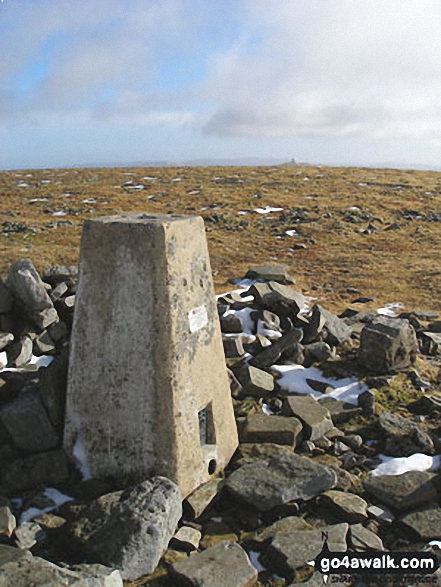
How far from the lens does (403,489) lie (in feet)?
18.3

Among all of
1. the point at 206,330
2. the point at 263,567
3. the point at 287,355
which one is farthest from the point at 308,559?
the point at 287,355

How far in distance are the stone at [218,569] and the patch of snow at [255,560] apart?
7.0 inches

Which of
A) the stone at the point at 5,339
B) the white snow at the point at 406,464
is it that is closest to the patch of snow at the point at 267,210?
the stone at the point at 5,339

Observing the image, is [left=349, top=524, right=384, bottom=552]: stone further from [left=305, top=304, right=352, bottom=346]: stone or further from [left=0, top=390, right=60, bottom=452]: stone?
[left=305, top=304, right=352, bottom=346]: stone

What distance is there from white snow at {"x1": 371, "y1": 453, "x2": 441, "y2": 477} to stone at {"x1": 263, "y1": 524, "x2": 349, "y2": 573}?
1330 mm

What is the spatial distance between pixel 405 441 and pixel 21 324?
5859mm

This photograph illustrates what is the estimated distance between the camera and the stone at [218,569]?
4.30m

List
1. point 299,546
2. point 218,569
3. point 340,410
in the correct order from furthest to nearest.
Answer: point 340,410, point 299,546, point 218,569

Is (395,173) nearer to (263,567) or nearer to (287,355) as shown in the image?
(287,355)

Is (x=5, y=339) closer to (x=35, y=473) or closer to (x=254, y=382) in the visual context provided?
(x=35, y=473)

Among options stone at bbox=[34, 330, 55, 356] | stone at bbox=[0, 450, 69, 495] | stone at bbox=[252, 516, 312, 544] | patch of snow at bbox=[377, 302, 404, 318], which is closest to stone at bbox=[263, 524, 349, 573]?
stone at bbox=[252, 516, 312, 544]

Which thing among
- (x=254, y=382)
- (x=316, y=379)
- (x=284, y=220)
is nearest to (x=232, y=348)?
(x=254, y=382)

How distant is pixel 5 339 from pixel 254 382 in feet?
12.3

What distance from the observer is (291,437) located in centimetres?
→ 643
